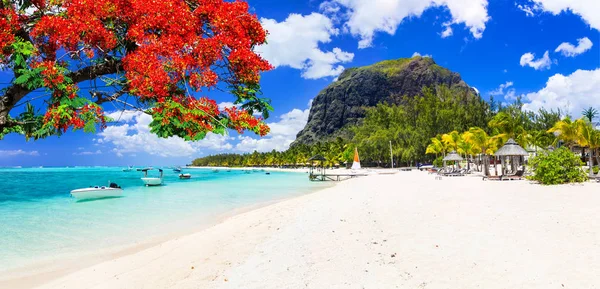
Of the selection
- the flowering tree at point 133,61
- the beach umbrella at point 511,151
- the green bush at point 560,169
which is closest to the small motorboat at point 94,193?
the flowering tree at point 133,61

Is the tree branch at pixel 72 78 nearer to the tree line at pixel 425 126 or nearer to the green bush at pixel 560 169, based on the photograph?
the green bush at pixel 560 169

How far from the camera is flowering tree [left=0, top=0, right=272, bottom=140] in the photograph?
2211 millimetres

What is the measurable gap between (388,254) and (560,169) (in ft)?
64.7

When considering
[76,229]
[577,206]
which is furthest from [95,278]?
[577,206]

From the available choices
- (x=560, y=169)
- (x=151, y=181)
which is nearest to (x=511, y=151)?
(x=560, y=169)

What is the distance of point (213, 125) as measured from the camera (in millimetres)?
2359

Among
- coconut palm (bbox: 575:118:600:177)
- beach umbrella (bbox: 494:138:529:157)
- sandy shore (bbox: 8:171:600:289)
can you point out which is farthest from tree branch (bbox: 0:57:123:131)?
coconut palm (bbox: 575:118:600:177)

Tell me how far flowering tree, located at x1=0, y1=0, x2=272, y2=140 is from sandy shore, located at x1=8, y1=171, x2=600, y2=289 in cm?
465

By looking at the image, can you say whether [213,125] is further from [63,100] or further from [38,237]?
[38,237]

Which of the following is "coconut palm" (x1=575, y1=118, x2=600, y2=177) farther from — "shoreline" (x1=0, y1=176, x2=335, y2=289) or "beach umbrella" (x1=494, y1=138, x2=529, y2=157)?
"shoreline" (x1=0, y1=176, x2=335, y2=289)

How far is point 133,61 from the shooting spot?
244 cm

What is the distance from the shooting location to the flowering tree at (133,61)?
221 cm

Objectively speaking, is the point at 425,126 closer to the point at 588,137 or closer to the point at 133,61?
the point at 588,137

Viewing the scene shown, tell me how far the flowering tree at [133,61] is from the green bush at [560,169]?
24.3 m
